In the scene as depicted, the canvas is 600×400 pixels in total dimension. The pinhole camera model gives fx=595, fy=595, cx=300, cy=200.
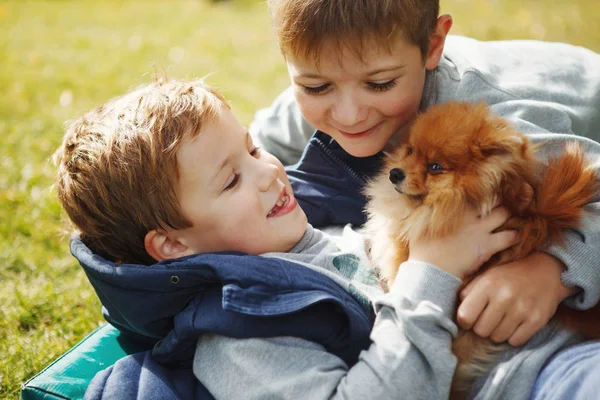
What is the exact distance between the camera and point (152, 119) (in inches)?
90.0

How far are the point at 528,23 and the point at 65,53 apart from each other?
19.9ft

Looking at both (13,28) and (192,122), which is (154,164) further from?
(13,28)

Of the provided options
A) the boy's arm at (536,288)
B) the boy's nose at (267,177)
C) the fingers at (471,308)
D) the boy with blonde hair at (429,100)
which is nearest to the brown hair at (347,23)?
the boy with blonde hair at (429,100)

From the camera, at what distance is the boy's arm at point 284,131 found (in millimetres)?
3312

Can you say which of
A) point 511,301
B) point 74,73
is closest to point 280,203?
point 511,301

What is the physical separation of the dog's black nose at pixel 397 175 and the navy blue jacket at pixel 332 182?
800 millimetres

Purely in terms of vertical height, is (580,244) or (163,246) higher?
(163,246)

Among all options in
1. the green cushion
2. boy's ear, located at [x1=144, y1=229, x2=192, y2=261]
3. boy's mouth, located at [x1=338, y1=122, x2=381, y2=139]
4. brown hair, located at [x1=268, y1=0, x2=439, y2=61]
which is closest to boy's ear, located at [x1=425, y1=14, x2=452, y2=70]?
brown hair, located at [x1=268, y1=0, x2=439, y2=61]

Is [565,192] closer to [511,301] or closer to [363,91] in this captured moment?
[511,301]

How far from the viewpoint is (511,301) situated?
2.00m

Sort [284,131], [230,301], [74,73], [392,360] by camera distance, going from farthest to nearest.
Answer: [74,73] < [284,131] < [230,301] < [392,360]

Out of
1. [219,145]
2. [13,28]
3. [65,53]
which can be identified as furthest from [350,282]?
[13,28]

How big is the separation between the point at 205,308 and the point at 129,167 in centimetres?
62

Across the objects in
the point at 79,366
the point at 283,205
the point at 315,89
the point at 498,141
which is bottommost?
the point at 79,366
